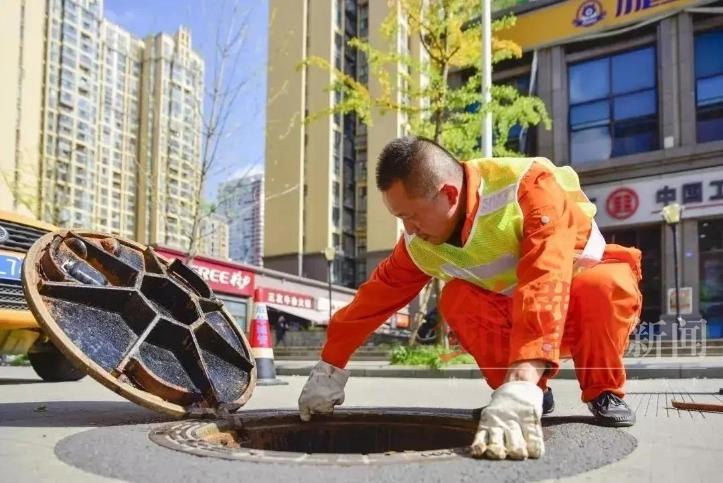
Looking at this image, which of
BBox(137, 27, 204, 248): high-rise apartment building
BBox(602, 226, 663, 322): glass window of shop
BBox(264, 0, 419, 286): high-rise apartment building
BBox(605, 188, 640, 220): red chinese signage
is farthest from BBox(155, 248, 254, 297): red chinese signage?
BBox(602, 226, 663, 322): glass window of shop

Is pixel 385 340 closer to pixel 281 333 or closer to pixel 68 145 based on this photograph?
pixel 281 333

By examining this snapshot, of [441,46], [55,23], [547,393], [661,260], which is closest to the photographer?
[547,393]

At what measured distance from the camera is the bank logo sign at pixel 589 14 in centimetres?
2184

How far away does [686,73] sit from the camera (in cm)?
2022

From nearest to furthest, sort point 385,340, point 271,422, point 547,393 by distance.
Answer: point 271,422 → point 547,393 → point 385,340

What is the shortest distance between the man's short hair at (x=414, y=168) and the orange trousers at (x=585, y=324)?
60cm

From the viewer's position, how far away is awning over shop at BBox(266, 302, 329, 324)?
30484mm

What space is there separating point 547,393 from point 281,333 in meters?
28.4

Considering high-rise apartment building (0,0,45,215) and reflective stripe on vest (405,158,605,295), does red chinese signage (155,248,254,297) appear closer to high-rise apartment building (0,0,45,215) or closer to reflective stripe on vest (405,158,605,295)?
high-rise apartment building (0,0,45,215)

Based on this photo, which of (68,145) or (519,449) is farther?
(68,145)

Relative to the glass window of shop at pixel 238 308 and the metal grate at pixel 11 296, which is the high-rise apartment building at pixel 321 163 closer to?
the glass window of shop at pixel 238 308

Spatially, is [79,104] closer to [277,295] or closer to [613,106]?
[277,295]

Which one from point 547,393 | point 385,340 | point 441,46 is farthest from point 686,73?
point 547,393

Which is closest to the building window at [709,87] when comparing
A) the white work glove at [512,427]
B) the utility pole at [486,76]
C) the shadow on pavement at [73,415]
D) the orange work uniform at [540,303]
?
the utility pole at [486,76]
